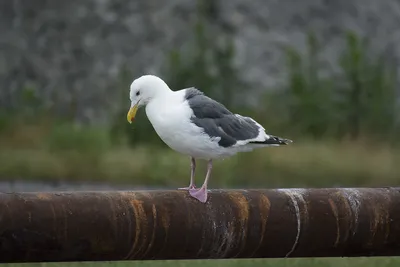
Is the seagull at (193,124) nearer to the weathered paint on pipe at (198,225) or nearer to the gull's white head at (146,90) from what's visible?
the gull's white head at (146,90)

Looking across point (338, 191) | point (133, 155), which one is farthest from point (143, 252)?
point (133, 155)

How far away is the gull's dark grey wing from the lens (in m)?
4.05

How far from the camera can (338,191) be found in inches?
132

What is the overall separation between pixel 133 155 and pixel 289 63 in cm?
185

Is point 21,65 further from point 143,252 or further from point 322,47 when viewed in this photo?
point 143,252

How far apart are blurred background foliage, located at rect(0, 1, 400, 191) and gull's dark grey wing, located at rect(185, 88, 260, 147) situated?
4436 millimetres

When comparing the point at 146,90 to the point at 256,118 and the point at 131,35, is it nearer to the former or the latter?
the point at 256,118

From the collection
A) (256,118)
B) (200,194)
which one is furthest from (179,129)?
(256,118)

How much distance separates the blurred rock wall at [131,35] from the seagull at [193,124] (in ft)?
21.6

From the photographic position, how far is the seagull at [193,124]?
397cm

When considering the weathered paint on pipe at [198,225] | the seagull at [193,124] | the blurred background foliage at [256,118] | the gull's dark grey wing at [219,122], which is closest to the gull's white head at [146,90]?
the seagull at [193,124]

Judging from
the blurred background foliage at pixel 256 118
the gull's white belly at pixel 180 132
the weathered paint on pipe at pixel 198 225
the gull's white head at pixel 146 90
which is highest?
the gull's white head at pixel 146 90

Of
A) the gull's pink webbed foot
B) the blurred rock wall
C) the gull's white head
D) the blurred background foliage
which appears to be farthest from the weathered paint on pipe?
the blurred rock wall

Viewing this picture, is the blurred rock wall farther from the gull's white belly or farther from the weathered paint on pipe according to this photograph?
the weathered paint on pipe
